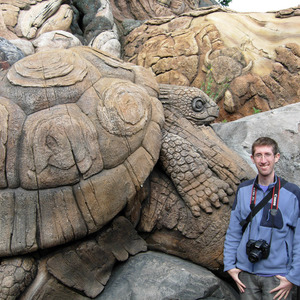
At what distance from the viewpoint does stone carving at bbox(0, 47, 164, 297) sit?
203 centimetres

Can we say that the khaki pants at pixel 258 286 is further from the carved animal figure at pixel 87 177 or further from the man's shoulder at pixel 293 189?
the carved animal figure at pixel 87 177

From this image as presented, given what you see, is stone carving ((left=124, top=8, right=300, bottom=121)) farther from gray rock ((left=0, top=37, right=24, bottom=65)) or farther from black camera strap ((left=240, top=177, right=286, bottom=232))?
black camera strap ((left=240, top=177, right=286, bottom=232))

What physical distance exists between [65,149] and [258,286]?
1391 millimetres

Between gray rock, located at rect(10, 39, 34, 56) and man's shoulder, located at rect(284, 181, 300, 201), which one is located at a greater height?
man's shoulder, located at rect(284, 181, 300, 201)

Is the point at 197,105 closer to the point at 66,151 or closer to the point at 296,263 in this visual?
the point at 66,151

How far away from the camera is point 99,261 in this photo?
2234mm

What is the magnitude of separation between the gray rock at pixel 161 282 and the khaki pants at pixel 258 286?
41 cm

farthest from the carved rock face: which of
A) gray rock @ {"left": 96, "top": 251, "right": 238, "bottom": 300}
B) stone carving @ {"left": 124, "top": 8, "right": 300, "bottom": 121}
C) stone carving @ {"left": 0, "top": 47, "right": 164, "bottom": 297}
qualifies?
stone carving @ {"left": 124, "top": 8, "right": 300, "bottom": 121}

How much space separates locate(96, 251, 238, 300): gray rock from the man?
0.38 meters

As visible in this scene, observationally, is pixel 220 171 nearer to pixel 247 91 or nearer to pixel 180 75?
pixel 247 91

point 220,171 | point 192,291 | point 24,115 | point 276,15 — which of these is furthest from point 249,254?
point 276,15

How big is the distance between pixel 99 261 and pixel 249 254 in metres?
1.02

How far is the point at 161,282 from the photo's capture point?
2.19 metres

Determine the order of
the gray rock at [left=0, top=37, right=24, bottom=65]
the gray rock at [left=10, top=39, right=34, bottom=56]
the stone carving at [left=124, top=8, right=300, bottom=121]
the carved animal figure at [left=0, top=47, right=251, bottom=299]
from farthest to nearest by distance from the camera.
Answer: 1. the gray rock at [left=10, top=39, right=34, bottom=56]
2. the stone carving at [left=124, top=8, right=300, bottom=121]
3. the gray rock at [left=0, top=37, right=24, bottom=65]
4. the carved animal figure at [left=0, top=47, right=251, bottom=299]
